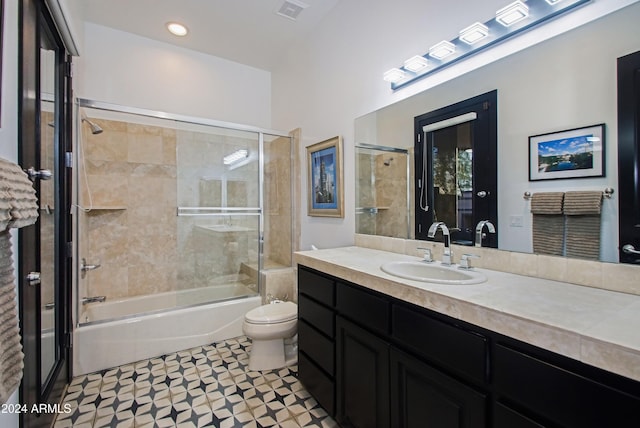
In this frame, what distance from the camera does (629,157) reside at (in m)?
1.00

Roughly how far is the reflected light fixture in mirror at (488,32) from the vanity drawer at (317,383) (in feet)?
6.05

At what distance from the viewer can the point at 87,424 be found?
1.60m

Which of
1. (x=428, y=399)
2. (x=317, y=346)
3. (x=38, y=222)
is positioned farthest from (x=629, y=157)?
(x=38, y=222)

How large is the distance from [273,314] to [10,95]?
1804mm

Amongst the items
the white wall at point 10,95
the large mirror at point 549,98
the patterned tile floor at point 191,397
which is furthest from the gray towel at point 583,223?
the white wall at point 10,95

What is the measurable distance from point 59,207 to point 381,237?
207 cm

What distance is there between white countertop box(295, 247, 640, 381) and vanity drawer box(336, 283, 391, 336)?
6 centimetres

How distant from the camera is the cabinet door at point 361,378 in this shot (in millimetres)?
1214

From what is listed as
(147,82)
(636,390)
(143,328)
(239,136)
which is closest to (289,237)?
(239,136)

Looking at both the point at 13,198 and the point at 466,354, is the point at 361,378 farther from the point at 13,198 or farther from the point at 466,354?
the point at 13,198

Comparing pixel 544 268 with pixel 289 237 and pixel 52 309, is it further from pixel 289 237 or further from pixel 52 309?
pixel 52 309

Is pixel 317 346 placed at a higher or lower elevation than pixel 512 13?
lower

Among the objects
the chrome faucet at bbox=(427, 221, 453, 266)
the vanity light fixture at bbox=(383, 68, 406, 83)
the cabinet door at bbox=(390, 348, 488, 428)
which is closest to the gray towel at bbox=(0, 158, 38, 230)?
the cabinet door at bbox=(390, 348, 488, 428)

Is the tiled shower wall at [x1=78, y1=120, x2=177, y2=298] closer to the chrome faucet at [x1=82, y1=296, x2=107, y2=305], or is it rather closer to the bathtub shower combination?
the bathtub shower combination
